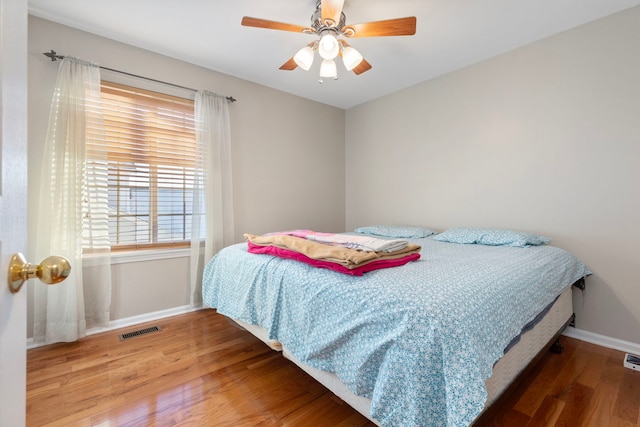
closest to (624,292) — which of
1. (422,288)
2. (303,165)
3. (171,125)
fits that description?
(422,288)

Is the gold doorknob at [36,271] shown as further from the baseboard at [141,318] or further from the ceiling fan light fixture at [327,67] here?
the baseboard at [141,318]

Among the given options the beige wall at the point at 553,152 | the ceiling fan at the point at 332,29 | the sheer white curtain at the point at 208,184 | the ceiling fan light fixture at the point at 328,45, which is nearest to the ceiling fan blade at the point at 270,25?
the ceiling fan at the point at 332,29

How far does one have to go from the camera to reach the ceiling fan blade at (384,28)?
1750mm

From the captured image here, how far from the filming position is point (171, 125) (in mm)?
2789

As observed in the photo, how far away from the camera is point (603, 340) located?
221 centimetres

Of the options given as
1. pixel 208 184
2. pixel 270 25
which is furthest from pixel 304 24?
pixel 208 184

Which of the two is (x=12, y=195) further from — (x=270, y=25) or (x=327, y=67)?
(x=327, y=67)

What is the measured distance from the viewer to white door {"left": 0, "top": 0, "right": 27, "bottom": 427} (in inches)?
17.4

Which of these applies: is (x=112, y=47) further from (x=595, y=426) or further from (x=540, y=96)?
(x=595, y=426)

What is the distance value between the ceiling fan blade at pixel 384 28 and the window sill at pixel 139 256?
7.94ft

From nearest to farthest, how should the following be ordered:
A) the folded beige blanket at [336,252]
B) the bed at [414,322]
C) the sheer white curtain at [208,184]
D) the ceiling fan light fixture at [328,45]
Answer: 1. the bed at [414,322]
2. the folded beige blanket at [336,252]
3. the ceiling fan light fixture at [328,45]
4. the sheer white curtain at [208,184]

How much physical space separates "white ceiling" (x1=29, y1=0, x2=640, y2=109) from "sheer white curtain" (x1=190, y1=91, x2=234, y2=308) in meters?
0.46

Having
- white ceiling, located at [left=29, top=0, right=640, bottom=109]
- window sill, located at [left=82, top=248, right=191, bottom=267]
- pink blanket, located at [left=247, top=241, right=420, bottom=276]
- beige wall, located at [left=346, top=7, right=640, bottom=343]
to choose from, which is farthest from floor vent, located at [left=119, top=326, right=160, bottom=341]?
beige wall, located at [left=346, top=7, right=640, bottom=343]

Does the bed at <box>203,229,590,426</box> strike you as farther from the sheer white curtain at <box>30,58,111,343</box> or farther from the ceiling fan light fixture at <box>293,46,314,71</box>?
the ceiling fan light fixture at <box>293,46,314,71</box>
